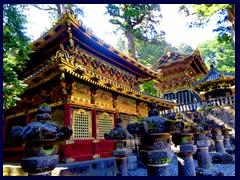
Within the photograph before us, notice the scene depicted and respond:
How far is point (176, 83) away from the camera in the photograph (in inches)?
865

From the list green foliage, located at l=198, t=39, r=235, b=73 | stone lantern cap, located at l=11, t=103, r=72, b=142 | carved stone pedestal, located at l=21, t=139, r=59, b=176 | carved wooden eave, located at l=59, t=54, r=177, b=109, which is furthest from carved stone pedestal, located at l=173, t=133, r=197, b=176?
green foliage, located at l=198, t=39, r=235, b=73

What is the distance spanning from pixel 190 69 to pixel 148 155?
20515 millimetres

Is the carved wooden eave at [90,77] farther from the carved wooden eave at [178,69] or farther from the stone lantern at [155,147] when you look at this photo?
the carved wooden eave at [178,69]

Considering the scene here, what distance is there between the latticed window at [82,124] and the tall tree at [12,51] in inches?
101

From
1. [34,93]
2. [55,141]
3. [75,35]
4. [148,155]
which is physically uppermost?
[75,35]

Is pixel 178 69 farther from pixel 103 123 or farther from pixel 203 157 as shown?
pixel 203 157

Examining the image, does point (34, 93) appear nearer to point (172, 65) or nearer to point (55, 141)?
point (55, 141)

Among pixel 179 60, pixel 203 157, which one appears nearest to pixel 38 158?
pixel 203 157

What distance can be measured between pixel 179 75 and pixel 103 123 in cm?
1514

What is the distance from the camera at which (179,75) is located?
22047mm

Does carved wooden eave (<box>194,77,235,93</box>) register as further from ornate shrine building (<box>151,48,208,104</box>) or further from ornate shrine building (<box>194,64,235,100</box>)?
ornate shrine building (<box>151,48,208,104</box>)

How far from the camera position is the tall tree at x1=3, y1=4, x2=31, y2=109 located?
6.75 metres
